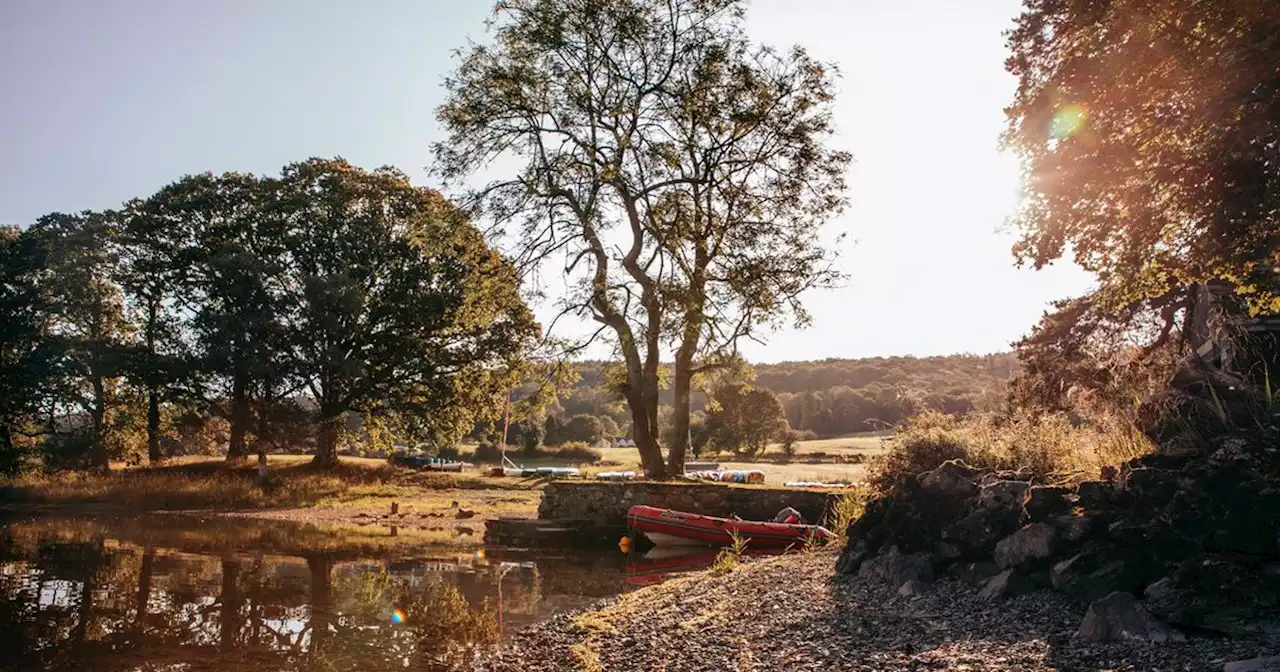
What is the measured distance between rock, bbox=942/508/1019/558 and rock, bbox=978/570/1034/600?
2.14 ft

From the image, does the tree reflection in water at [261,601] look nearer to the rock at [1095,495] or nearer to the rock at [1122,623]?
the rock at [1122,623]

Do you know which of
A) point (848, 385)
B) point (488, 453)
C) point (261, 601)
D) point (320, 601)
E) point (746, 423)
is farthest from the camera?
point (848, 385)

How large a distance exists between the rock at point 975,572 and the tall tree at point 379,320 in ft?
80.6

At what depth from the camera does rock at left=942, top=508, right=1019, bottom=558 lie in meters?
8.27

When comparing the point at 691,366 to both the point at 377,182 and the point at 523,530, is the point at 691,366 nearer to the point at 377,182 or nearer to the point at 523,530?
the point at 523,530

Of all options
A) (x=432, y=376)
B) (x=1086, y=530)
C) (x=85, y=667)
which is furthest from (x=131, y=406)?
(x=1086, y=530)

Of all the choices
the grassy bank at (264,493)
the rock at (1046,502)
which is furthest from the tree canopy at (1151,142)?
the grassy bank at (264,493)

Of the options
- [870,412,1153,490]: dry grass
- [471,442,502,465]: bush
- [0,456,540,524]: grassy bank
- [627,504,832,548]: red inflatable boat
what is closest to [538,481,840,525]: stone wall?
[627,504,832,548]: red inflatable boat

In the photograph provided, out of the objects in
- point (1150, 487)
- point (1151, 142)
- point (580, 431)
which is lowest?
point (580, 431)

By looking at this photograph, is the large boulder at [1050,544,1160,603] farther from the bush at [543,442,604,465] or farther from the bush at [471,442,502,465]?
the bush at [471,442,502,465]

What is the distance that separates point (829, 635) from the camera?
709 centimetres

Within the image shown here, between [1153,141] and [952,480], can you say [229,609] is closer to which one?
[952,480]

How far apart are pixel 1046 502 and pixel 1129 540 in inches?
45.0

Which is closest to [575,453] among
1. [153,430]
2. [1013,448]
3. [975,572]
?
[153,430]
